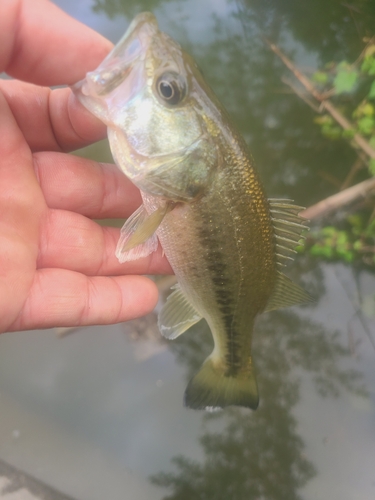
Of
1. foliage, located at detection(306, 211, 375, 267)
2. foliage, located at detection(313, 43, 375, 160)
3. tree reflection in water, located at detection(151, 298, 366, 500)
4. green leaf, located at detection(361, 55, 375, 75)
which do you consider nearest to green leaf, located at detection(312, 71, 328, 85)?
Result: foliage, located at detection(313, 43, 375, 160)

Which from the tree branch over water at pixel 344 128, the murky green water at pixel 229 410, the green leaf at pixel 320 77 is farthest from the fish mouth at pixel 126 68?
the green leaf at pixel 320 77

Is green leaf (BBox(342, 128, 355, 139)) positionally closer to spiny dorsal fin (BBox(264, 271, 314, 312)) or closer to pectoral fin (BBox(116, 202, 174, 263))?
spiny dorsal fin (BBox(264, 271, 314, 312))

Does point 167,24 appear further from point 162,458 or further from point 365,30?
point 162,458

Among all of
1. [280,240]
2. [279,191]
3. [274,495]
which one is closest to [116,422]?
[274,495]

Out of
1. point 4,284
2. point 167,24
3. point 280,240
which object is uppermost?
point 167,24

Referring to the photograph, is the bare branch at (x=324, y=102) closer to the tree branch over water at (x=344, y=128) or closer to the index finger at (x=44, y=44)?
the tree branch over water at (x=344, y=128)

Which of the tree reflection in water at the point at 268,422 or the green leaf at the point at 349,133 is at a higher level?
the green leaf at the point at 349,133
